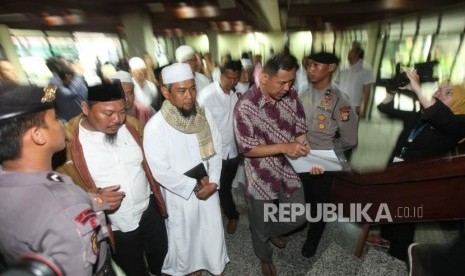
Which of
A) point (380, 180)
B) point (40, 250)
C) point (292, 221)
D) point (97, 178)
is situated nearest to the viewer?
point (40, 250)

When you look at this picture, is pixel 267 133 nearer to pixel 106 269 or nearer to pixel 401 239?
pixel 106 269

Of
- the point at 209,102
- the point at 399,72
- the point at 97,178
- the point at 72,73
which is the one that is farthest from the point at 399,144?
the point at 72,73

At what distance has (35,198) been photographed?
Result: 92 cm

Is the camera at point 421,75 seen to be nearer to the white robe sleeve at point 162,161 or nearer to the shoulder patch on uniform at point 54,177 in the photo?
the white robe sleeve at point 162,161

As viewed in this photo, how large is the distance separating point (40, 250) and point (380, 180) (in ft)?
6.58

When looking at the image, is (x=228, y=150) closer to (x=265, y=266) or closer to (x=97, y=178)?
(x=265, y=266)

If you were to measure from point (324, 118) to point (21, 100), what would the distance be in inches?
75.8

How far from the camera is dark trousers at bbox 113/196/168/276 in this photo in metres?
1.72

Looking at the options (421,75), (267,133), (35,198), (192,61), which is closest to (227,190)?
(267,133)

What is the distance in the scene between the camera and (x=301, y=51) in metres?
5.05

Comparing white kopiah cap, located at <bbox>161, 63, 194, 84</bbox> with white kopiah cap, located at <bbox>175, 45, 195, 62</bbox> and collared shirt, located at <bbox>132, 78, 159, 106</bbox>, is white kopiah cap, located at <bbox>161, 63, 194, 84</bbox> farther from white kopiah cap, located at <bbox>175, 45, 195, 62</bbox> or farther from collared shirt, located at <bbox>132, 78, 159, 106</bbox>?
white kopiah cap, located at <bbox>175, 45, 195, 62</bbox>

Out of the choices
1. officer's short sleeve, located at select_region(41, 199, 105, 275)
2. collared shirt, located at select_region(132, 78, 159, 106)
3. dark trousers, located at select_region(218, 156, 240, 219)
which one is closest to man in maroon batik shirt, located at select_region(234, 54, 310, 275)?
dark trousers, located at select_region(218, 156, 240, 219)

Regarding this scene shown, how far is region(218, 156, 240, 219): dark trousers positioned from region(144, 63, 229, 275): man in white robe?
696 millimetres

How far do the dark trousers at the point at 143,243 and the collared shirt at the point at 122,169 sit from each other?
0.07 meters
